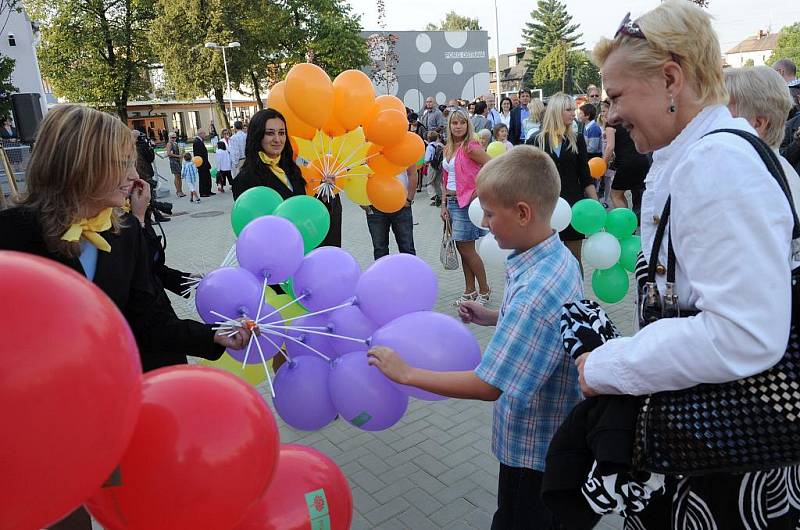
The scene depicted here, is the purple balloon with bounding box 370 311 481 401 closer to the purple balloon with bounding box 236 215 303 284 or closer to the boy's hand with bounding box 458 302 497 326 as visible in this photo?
the boy's hand with bounding box 458 302 497 326

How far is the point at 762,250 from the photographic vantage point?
102cm

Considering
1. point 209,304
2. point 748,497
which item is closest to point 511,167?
point 748,497

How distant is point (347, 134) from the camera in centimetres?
448

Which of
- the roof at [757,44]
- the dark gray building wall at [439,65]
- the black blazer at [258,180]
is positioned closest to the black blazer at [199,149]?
the black blazer at [258,180]

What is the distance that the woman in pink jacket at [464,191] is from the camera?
5.48 metres

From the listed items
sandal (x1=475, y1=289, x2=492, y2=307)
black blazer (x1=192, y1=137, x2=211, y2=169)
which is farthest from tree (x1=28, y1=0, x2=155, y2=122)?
sandal (x1=475, y1=289, x2=492, y2=307)

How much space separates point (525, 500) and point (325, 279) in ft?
4.31

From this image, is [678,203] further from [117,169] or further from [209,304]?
[209,304]

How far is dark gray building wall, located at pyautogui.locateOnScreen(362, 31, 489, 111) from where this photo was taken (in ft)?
120

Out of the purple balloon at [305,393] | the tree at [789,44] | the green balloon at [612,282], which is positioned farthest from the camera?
the tree at [789,44]

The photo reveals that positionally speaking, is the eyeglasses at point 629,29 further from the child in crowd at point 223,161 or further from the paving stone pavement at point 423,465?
the child in crowd at point 223,161

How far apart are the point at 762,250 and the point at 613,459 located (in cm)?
52

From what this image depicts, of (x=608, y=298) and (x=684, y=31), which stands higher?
(x=684, y=31)

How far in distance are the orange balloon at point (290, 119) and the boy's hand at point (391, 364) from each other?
9.49ft
